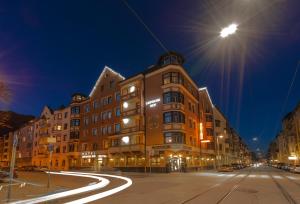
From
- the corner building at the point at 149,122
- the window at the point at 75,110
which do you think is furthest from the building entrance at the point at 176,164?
the window at the point at 75,110

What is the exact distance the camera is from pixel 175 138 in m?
40.4

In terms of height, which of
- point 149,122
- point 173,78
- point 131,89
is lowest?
point 149,122

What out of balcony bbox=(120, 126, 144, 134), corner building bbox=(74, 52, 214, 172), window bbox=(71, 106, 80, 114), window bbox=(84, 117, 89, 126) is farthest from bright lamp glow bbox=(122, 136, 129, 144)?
window bbox=(71, 106, 80, 114)

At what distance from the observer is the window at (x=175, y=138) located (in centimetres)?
4038

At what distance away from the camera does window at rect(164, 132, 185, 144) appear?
40375 mm

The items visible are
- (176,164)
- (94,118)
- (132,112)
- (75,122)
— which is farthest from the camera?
(75,122)

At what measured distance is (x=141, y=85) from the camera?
46656 millimetres

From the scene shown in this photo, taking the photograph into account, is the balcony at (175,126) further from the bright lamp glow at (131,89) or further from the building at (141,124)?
the bright lamp glow at (131,89)

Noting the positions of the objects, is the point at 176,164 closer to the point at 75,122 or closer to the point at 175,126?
the point at 175,126

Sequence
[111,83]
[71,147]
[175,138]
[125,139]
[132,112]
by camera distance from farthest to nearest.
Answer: [71,147]
[111,83]
[125,139]
[132,112]
[175,138]

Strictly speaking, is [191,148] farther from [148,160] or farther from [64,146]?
[64,146]

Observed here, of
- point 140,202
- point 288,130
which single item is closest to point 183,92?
point 140,202

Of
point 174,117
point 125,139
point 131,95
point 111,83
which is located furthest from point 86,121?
point 174,117

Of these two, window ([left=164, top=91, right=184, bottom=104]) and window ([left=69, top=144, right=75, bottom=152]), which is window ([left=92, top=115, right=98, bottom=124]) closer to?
window ([left=69, top=144, right=75, bottom=152])
